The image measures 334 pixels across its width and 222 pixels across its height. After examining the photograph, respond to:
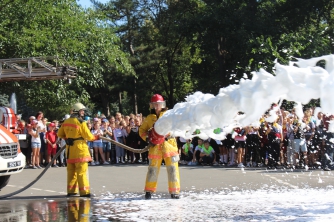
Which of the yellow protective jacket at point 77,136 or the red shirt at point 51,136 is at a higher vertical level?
the red shirt at point 51,136

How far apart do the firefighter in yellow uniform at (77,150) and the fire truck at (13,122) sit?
1.58 meters

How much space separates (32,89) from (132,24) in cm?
2813

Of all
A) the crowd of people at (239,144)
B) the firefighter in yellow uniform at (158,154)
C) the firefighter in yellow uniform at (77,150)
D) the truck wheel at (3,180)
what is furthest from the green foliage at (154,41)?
the truck wheel at (3,180)

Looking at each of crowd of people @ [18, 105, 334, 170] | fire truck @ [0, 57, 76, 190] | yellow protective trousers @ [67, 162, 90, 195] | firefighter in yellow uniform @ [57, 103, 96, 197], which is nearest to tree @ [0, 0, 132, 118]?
crowd of people @ [18, 105, 334, 170]

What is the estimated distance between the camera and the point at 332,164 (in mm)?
17938

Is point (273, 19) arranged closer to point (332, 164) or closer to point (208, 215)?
point (332, 164)

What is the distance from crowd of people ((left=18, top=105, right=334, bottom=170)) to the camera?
18016 millimetres

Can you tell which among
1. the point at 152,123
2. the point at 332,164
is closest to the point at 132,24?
the point at 332,164

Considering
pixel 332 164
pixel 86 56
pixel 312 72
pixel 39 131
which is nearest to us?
pixel 312 72

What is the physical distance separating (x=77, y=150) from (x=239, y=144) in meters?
8.02

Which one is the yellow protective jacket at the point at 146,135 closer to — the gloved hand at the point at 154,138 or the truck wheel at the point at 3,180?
the gloved hand at the point at 154,138

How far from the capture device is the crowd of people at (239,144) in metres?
18.0

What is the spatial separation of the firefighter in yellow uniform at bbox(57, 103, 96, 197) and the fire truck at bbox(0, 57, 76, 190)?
1.58 m

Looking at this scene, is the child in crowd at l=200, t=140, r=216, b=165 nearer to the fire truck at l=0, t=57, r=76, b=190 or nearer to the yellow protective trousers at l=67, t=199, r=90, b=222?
the fire truck at l=0, t=57, r=76, b=190
